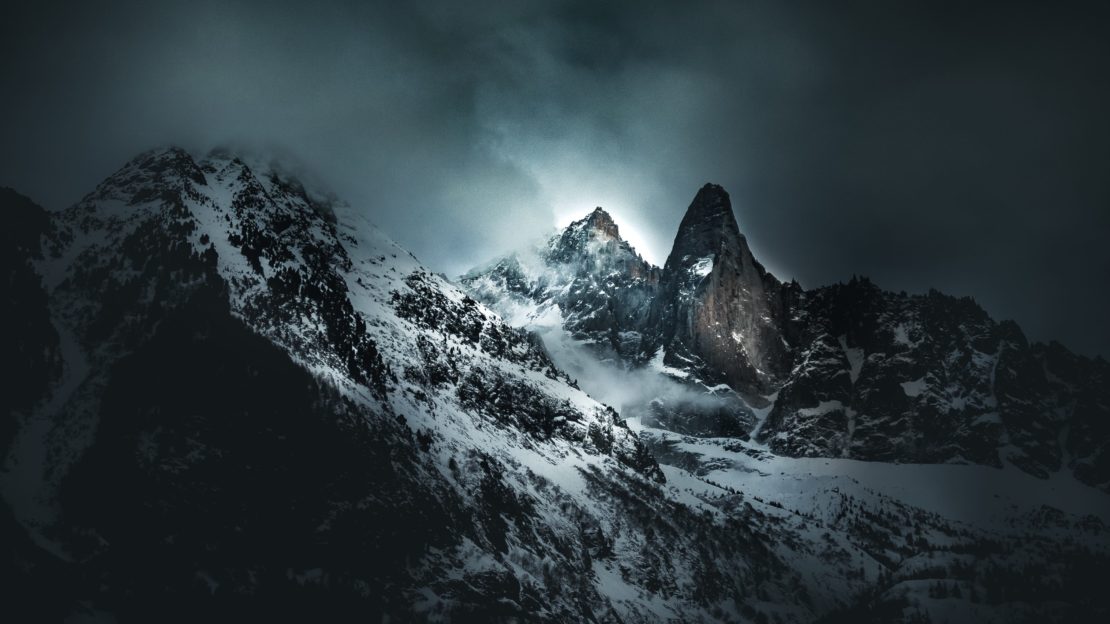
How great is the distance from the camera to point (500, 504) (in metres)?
164

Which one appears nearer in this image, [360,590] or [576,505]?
[360,590]

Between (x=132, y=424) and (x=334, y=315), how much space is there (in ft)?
174

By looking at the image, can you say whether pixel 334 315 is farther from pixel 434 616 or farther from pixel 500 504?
pixel 434 616

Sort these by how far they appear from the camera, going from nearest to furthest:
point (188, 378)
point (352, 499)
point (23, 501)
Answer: point (23, 501)
point (188, 378)
point (352, 499)

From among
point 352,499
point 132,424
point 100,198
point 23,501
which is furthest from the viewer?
point 100,198

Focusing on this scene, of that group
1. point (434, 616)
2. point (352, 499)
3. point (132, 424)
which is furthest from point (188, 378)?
point (434, 616)

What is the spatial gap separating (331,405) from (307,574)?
100 ft

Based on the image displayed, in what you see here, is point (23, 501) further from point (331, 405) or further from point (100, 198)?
point (100, 198)

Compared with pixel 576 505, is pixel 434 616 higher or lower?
lower

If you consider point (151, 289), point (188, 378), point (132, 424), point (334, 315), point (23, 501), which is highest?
point (334, 315)

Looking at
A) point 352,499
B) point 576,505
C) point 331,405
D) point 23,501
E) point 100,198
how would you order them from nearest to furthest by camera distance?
1. point 23,501
2. point 352,499
3. point 331,405
4. point 100,198
5. point 576,505

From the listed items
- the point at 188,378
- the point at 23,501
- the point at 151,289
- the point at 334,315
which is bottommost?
the point at 23,501

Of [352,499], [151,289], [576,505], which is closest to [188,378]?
[151,289]

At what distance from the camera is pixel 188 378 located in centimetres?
12475
